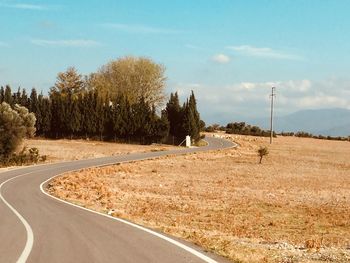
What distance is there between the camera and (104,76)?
108562 mm

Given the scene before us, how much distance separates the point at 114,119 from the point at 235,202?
6696 centimetres

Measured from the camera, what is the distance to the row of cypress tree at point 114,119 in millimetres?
92875

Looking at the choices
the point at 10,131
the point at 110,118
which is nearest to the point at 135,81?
the point at 110,118

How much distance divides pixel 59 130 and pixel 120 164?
46662 millimetres

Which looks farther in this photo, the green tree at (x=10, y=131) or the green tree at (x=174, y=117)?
the green tree at (x=174, y=117)

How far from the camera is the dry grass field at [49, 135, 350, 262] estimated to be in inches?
525

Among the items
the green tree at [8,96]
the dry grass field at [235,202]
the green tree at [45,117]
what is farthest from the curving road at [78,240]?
the green tree at [8,96]

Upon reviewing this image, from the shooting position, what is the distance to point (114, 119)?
309 ft

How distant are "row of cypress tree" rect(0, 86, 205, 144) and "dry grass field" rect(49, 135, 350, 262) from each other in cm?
3531

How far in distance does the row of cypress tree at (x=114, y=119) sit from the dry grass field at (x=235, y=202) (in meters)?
35.3

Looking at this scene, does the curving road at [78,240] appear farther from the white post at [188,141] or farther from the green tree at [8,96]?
the green tree at [8,96]

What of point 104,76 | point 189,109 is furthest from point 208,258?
point 104,76

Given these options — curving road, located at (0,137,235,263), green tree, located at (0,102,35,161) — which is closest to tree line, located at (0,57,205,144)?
green tree, located at (0,102,35,161)

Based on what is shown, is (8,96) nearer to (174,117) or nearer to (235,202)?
(174,117)
